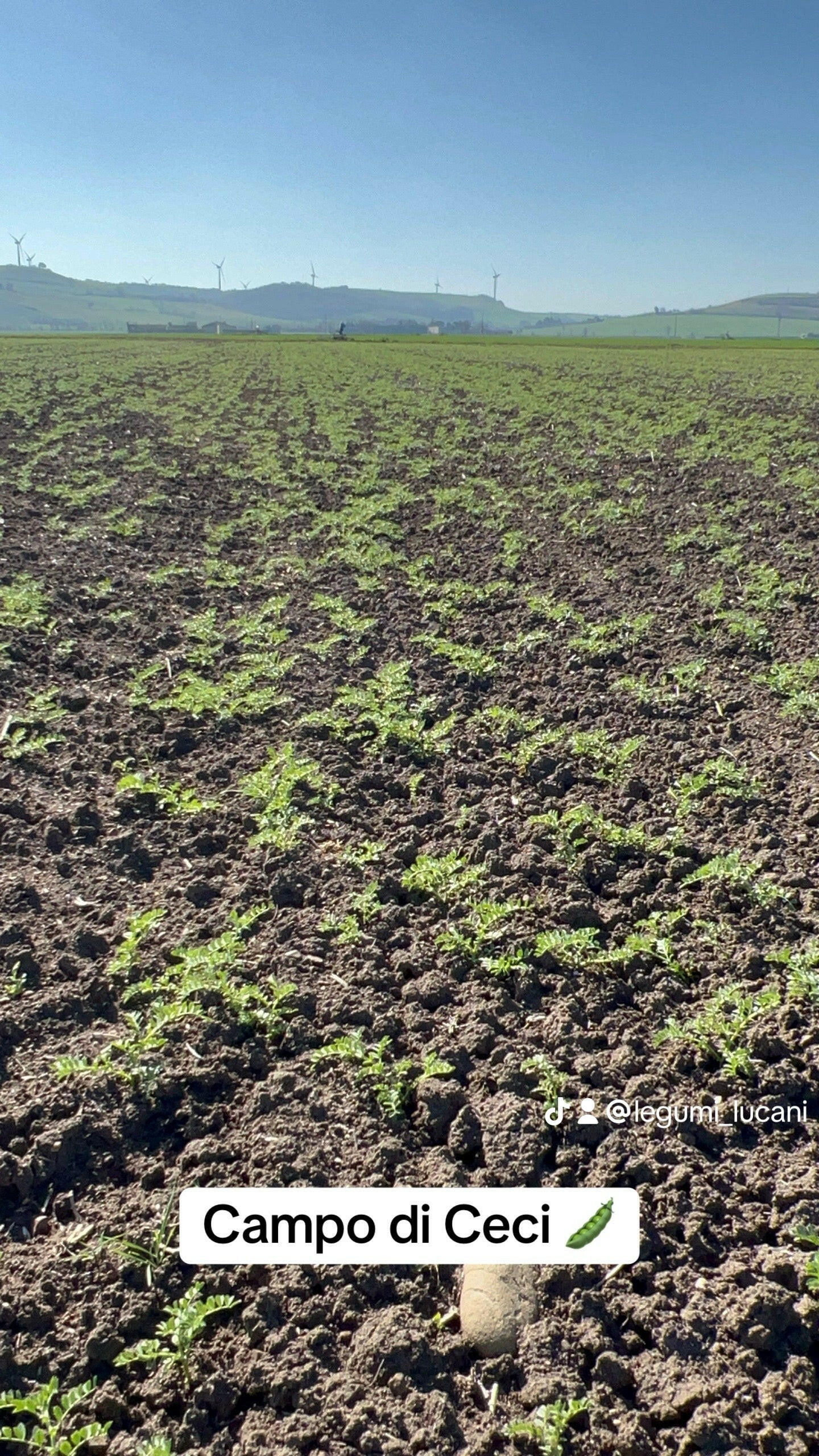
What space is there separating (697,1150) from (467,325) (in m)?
197

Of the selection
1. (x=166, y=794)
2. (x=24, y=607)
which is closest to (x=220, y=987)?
(x=166, y=794)

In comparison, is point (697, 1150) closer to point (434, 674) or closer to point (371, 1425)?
point (371, 1425)

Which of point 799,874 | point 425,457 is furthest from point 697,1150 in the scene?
point 425,457

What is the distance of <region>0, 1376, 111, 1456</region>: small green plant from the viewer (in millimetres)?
2686

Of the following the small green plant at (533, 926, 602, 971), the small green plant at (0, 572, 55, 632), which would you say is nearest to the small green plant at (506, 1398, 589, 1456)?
the small green plant at (533, 926, 602, 971)

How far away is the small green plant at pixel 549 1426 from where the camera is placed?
8.72ft

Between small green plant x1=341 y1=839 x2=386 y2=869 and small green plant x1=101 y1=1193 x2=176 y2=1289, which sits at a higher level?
small green plant x1=341 y1=839 x2=386 y2=869

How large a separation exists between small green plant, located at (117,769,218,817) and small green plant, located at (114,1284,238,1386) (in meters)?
3.19

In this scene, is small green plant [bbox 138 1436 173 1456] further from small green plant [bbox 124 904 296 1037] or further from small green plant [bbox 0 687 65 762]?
small green plant [bbox 0 687 65 762]

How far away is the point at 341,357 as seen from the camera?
53.2 metres

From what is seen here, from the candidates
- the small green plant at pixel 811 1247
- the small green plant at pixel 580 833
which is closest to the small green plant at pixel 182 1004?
the small green plant at pixel 580 833

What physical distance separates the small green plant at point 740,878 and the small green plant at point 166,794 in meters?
2.97

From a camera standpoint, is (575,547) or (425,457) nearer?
(575,547)

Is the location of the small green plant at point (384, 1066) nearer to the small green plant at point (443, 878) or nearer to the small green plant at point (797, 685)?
the small green plant at point (443, 878)
